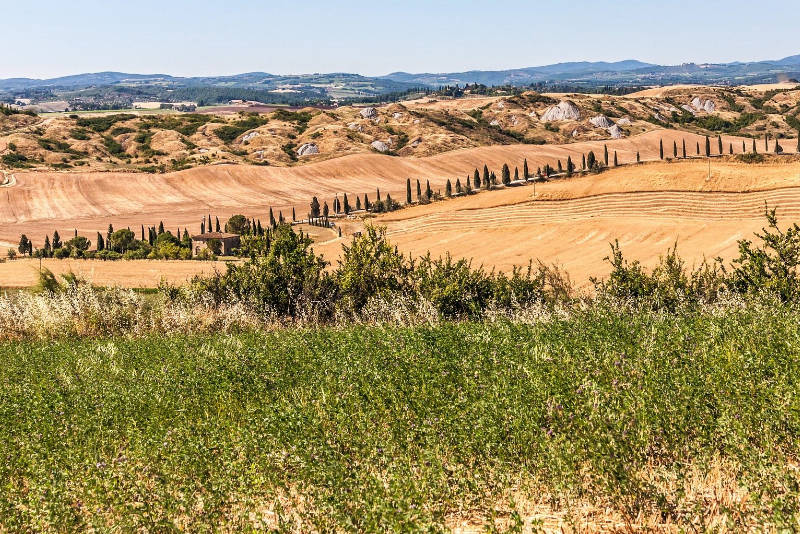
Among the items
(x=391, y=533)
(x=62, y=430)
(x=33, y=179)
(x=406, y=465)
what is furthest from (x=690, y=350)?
(x=33, y=179)

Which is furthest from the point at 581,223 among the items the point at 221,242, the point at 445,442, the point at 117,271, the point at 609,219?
the point at 445,442

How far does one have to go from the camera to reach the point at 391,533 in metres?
10.4

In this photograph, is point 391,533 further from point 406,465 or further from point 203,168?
point 203,168

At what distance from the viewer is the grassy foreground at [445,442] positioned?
10922mm

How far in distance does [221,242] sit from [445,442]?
326 feet

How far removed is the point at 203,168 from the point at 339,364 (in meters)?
181

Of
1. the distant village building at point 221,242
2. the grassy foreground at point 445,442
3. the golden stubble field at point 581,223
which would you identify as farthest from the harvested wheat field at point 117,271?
the grassy foreground at point 445,442

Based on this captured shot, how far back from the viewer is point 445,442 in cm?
1289

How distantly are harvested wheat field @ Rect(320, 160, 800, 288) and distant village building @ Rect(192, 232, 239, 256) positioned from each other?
22.3 meters

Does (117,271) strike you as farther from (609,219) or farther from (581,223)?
(609,219)

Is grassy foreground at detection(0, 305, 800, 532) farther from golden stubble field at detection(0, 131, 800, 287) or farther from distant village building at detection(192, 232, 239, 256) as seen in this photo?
distant village building at detection(192, 232, 239, 256)

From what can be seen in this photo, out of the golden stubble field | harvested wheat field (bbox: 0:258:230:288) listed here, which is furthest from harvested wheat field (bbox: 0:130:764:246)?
harvested wheat field (bbox: 0:258:230:288)

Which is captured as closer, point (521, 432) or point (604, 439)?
point (604, 439)

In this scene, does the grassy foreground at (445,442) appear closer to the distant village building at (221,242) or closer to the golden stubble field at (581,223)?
the golden stubble field at (581,223)
